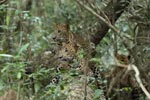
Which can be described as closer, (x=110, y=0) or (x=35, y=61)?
(x=110, y=0)

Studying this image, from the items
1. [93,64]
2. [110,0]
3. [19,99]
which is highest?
[110,0]

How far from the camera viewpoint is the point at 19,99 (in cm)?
338

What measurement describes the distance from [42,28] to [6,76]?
6.00 feet

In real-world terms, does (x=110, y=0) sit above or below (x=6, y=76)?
above

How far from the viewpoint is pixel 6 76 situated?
3572 mm

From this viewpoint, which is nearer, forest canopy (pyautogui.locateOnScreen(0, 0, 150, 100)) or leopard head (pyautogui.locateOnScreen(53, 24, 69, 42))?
forest canopy (pyautogui.locateOnScreen(0, 0, 150, 100))

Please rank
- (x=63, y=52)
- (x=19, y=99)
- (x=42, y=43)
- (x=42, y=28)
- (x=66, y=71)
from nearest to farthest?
1. (x=19, y=99)
2. (x=66, y=71)
3. (x=63, y=52)
4. (x=42, y=43)
5. (x=42, y=28)

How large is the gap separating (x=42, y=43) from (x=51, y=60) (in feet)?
2.53

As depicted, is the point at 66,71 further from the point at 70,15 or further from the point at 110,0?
the point at 70,15

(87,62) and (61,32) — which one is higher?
(61,32)

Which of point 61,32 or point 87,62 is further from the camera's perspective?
point 61,32

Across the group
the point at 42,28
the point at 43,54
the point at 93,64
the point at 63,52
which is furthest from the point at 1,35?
the point at 93,64

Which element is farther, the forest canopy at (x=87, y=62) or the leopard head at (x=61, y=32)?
the leopard head at (x=61, y=32)

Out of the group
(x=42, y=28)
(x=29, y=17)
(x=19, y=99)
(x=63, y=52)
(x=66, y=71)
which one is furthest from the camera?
(x=42, y=28)
